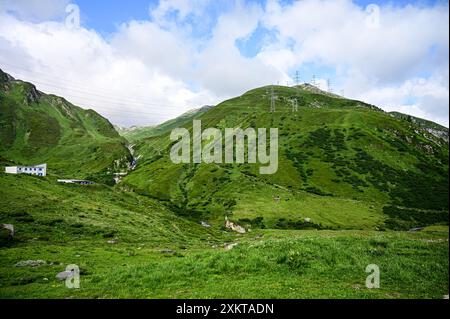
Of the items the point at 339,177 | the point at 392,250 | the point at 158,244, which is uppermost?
the point at 339,177

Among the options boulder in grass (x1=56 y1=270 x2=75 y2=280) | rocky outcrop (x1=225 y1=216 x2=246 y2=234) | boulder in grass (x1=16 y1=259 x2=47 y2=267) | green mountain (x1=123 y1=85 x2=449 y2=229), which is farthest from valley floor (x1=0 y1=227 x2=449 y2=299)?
green mountain (x1=123 y1=85 x2=449 y2=229)

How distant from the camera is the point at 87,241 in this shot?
2044 inches

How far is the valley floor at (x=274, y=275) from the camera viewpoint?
2148 centimetres

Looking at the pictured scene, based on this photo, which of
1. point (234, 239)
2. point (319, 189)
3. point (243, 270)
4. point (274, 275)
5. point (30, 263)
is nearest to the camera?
point (274, 275)

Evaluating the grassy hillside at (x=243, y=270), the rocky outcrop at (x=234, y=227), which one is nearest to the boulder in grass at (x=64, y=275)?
the grassy hillside at (x=243, y=270)

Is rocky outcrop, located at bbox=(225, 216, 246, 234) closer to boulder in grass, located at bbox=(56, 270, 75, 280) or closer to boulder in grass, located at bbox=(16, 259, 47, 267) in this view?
boulder in grass, located at bbox=(16, 259, 47, 267)

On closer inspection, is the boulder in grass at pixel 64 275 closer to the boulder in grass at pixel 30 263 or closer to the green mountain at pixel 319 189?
the boulder in grass at pixel 30 263

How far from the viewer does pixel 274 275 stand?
24625 mm

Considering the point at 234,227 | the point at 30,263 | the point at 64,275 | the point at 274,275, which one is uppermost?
the point at 274,275

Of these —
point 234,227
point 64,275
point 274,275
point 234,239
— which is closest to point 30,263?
point 64,275

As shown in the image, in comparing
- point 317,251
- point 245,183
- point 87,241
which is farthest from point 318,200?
point 317,251

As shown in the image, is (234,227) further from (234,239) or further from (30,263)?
(30,263)
